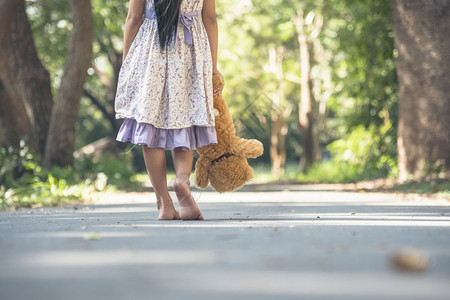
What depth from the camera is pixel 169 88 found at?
21.7ft

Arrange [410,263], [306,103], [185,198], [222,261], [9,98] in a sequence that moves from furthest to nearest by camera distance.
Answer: [306,103]
[9,98]
[185,198]
[222,261]
[410,263]

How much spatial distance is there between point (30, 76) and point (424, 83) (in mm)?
6806

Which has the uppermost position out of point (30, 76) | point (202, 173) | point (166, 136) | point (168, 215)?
point (30, 76)

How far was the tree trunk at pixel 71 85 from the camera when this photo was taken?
1432cm

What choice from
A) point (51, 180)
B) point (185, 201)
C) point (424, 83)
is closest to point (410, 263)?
point (185, 201)

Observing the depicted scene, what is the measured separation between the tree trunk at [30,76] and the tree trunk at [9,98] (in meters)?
1.51

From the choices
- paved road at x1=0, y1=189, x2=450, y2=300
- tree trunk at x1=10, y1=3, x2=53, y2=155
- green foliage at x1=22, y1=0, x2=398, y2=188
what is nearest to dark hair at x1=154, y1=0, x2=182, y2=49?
paved road at x1=0, y1=189, x2=450, y2=300

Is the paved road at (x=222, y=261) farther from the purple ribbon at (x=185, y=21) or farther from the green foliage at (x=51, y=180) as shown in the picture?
the green foliage at (x=51, y=180)

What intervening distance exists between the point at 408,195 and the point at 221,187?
16.5ft

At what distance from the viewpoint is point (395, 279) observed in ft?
10.6

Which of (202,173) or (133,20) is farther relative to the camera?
(202,173)

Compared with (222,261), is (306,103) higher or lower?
lower

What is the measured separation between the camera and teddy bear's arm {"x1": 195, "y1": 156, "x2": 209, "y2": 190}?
7031 millimetres

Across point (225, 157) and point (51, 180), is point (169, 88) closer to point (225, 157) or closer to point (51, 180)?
point (225, 157)
